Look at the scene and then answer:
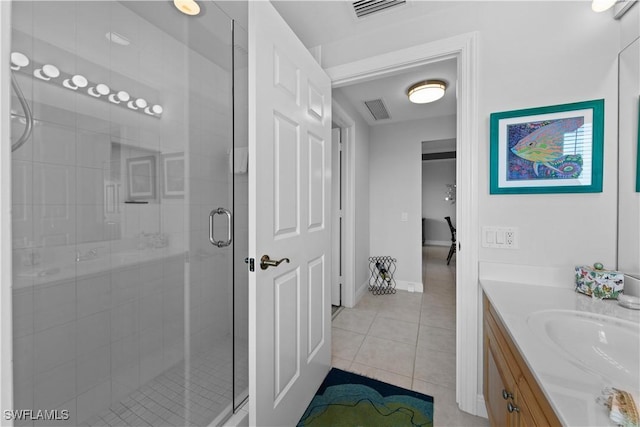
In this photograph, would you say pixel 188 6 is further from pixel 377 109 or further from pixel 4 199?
pixel 377 109

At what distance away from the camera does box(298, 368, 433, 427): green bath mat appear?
1.46 metres

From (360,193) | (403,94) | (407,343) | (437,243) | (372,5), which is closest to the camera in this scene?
(372,5)

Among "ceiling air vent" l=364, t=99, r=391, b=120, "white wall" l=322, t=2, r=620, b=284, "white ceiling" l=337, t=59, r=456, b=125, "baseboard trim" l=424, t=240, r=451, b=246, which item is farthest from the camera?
"baseboard trim" l=424, t=240, r=451, b=246

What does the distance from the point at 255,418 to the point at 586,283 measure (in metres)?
1.64

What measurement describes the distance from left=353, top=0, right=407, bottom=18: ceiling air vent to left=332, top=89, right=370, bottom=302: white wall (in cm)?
126

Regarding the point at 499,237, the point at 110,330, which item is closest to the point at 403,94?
the point at 499,237

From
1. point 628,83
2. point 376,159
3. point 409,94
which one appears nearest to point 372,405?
point 628,83

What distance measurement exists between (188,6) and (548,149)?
2281mm

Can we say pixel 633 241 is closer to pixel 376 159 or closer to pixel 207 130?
pixel 207 130

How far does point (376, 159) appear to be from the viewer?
394 centimetres

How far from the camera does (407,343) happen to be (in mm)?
2281

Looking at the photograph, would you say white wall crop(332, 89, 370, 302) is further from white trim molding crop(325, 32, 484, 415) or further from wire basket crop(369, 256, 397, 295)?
white trim molding crop(325, 32, 484, 415)

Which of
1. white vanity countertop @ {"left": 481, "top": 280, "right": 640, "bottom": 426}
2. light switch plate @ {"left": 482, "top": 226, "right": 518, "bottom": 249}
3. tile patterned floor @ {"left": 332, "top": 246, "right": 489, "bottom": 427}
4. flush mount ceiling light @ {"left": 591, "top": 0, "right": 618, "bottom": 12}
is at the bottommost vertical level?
tile patterned floor @ {"left": 332, "top": 246, "right": 489, "bottom": 427}

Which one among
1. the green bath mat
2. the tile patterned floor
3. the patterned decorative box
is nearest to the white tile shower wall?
the green bath mat
